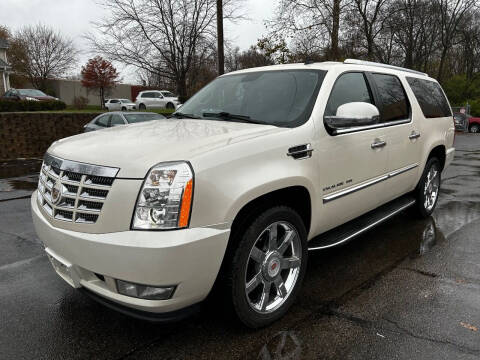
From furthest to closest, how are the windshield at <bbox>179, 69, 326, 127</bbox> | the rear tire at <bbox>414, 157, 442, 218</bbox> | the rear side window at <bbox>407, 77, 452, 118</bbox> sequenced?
the rear tire at <bbox>414, 157, 442, 218</bbox>, the rear side window at <bbox>407, 77, 452, 118</bbox>, the windshield at <bbox>179, 69, 326, 127</bbox>

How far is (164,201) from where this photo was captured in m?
2.17

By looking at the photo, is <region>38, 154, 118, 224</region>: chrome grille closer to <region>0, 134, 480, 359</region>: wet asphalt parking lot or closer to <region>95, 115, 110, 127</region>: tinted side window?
<region>0, 134, 480, 359</region>: wet asphalt parking lot

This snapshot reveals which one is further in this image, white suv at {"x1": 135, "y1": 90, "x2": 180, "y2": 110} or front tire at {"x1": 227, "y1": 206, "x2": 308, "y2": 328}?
white suv at {"x1": 135, "y1": 90, "x2": 180, "y2": 110}

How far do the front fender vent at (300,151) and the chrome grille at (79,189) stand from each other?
121 centimetres

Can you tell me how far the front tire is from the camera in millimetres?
2484

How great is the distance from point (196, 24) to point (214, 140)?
18.2 m

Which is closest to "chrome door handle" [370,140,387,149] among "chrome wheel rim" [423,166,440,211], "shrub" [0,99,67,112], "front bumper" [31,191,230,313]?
"chrome wheel rim" [423,166,440,211]

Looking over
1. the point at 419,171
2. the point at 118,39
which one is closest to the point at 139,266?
the point at 419,171

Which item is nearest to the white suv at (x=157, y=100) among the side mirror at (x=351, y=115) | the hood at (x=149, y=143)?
the hood at (x=149, y=143)

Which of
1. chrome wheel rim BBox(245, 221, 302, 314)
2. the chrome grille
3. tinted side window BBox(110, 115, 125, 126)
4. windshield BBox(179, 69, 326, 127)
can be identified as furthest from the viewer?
tinted side window BBox(110, 115, 125, 126)

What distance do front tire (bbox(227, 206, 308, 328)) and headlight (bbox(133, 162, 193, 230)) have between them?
0.49 meters

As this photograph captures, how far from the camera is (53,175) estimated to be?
2.60 meters

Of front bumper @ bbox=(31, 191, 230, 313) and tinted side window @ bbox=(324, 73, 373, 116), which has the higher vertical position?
Result: tinted side window @ bbox=(324, 73, 373, 116)

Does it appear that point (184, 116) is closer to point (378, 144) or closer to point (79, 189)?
point (79, 189)
